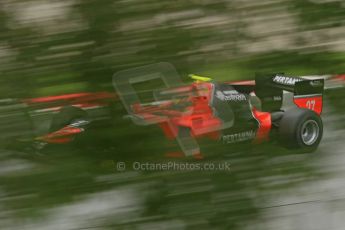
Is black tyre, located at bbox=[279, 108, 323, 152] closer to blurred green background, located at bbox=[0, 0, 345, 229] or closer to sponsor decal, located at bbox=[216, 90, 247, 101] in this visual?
blurred green background, located at bbox=[0, 0, 345, 229]

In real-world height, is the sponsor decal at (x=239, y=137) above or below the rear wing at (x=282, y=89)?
below

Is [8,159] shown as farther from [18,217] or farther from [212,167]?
[212,167]

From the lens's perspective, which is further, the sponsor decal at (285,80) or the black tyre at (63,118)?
the sponsor decal at (285,80)

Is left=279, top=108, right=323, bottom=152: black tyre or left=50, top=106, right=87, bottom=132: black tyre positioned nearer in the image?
left=50, top=106, right=87, bottom=132: black tyre

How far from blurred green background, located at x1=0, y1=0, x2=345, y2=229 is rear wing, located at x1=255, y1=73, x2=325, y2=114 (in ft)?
0.08

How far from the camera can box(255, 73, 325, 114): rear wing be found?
1.90 metres

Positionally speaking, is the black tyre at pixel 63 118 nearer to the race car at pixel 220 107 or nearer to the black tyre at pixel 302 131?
the race car at pixel 220 107

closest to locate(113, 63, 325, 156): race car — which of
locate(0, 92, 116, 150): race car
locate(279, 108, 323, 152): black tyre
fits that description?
locate(279, 108, 323, 152): black tyre

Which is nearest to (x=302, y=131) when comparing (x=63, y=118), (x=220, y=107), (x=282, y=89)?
(x=282, y=89)

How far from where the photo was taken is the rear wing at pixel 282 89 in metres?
1.90

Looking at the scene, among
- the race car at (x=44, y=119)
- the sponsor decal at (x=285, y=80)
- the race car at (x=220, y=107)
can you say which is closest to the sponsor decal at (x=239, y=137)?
the race car at (x=220, y=107)

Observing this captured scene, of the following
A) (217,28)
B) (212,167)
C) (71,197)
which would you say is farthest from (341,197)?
(71,197)

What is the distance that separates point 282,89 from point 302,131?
0.38 feet

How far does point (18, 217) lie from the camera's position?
187cm
